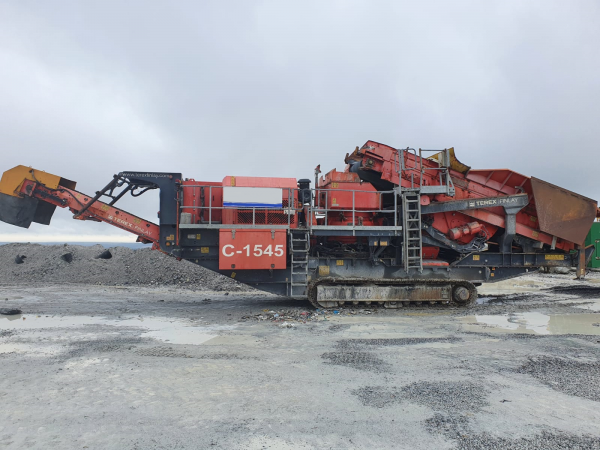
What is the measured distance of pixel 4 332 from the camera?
7105 millimetres

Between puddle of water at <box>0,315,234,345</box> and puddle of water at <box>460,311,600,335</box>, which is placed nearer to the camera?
puddle of water at <box>0,315,234,345</box>

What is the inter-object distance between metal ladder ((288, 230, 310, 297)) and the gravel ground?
2.70 feet

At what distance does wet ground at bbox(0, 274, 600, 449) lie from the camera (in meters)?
3.40

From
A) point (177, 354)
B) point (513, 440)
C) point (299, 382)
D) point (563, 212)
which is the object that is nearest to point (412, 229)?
point (563, 212)

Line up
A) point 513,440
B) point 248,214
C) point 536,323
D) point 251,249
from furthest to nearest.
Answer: point 248,214 → point 251,249 → point 536,323 → point 513,440

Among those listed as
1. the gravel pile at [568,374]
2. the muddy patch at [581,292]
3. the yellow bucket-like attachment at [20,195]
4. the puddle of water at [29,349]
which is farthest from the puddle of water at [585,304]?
the yellow bucket-like attachment at [20,195]

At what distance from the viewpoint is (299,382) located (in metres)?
4.65

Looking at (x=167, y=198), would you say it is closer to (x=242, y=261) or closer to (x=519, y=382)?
(x=242, y=261)

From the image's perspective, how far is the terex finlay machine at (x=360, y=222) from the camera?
958 cm

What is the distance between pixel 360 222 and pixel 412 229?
1286 mm

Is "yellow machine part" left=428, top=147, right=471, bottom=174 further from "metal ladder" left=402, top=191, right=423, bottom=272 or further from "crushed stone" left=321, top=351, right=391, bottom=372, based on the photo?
"crushed stone" left=321, top=351, right=391, bottom=372

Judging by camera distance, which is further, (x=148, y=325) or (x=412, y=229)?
(x=412, y=229)

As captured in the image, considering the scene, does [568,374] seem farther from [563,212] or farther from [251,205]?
[251,205]

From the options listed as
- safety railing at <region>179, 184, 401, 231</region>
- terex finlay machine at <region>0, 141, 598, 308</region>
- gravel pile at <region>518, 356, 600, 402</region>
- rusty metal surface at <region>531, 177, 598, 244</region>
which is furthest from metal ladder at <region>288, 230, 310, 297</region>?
rusty metal surface at <region>531, 177, 598, 244</region>
